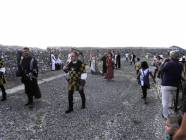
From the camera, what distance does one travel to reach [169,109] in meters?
11.2

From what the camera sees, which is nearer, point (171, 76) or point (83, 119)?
point (171, 76)

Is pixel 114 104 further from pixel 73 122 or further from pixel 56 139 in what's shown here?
pixel 56 139

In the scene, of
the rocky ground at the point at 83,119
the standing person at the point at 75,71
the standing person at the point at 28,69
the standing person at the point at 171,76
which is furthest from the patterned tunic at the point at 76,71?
the standing person at the point at 171,76

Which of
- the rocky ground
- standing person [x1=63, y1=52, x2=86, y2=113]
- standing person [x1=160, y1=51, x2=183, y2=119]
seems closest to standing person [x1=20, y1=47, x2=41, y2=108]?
the rocky ground

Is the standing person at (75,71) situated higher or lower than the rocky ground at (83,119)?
higher

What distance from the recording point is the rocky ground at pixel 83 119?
9.80 m

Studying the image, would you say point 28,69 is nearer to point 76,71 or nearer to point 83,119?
point 76,71

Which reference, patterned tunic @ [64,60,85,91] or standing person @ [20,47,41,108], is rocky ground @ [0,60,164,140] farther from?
patterned tunic @ [64,60,85,91]

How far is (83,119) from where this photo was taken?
11453 millimetres

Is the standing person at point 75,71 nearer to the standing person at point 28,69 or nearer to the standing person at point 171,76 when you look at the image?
the standing person at point 28,69

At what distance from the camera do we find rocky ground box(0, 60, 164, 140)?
9805mm

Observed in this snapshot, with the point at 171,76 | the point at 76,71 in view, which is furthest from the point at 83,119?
the point at 171,76

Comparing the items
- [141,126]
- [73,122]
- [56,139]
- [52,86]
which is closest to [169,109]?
[141,126]

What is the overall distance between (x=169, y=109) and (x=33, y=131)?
3873mm
